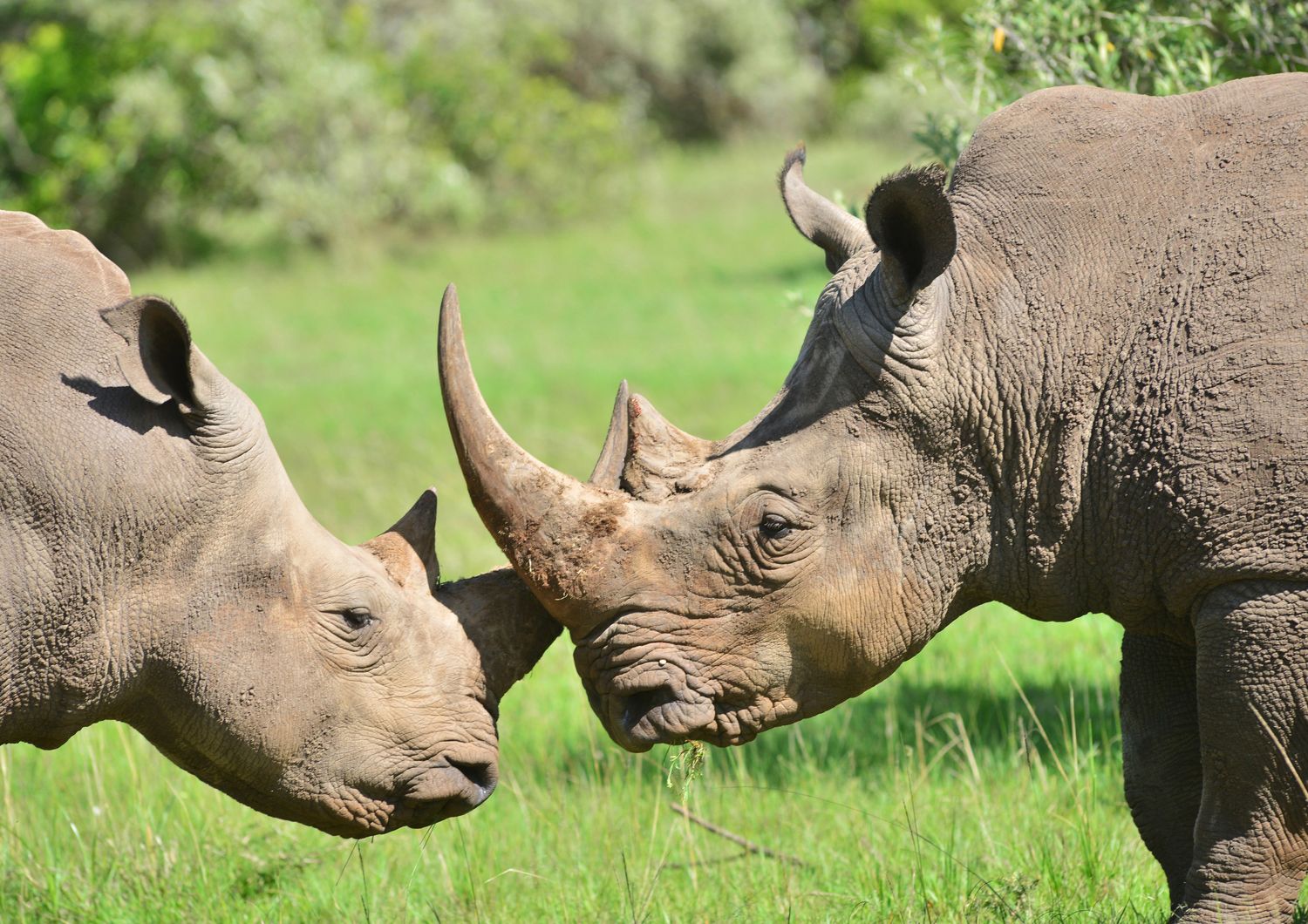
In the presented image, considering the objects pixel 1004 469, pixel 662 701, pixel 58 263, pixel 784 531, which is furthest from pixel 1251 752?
pixel 58 263

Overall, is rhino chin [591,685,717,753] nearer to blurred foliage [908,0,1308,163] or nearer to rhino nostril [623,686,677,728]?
rhino nostril [623,686,677,728]

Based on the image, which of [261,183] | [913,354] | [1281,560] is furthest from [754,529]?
[261,183]

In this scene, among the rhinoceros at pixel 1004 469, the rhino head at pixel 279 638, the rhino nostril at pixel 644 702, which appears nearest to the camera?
the rhinoceros at pixel 1004 469

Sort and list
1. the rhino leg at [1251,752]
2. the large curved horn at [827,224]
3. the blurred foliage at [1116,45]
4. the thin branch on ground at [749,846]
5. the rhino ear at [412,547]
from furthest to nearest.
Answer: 1. the blurred foliage at [1116,45]
2. the thin branch on ground at [749,846]
3. the large curved horn at [827,224]
4. the rhino ear at [412,547]
5. the rhino leg at [1251,752]

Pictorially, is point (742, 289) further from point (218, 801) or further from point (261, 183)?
point (218, 801)

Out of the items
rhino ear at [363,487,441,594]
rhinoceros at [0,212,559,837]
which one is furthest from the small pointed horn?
rhino ear at [363,487,441,594]

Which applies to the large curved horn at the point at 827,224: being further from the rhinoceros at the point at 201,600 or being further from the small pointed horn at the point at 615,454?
the rhinoceros at the point at 201,600

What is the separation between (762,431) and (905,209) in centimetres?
72

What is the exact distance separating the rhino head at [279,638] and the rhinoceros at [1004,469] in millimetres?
344

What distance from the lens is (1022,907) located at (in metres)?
4.96

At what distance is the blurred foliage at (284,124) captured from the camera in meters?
21.0

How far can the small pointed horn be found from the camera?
15.7 ft

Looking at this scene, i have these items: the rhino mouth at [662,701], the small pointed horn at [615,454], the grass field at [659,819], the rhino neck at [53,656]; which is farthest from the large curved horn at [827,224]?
the rhino neck at [53,656]

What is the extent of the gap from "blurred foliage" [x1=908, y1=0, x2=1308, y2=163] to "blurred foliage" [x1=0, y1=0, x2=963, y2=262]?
12647 mm
